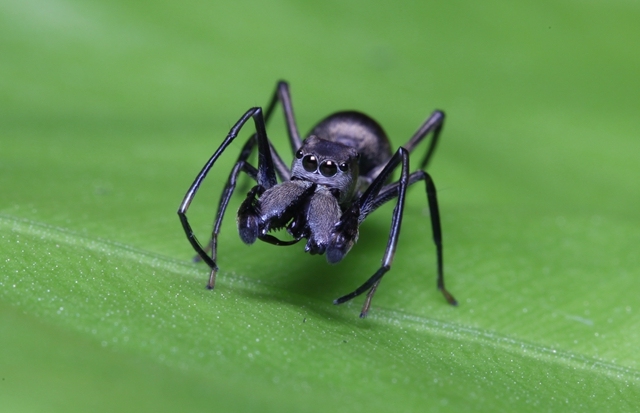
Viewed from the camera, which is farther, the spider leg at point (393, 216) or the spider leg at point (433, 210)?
the spider leg at point (433, 210)

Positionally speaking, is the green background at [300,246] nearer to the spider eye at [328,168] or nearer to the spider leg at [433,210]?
the spider leg at [433,210]

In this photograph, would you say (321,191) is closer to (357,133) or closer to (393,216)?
(393,216)

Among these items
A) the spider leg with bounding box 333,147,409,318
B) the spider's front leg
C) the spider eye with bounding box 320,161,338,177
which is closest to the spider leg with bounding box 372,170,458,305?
the spider leg with bounding box 333,147,409,318

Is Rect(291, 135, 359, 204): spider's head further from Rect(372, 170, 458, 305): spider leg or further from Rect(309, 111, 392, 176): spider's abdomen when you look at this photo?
Rect(309, 111, 392, 176): spider's abdomen

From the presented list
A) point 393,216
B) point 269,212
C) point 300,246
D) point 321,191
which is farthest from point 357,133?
point 269,212

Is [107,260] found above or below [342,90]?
below

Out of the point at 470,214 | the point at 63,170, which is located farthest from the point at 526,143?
the point at 63,170

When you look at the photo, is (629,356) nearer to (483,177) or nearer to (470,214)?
(470,214)

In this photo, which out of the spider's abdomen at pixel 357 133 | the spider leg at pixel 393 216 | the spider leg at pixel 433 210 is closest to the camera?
the spider leg at pixel 393 216

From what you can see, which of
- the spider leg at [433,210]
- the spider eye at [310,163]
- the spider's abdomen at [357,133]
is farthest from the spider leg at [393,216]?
the spider's abdomen at [357,133]
